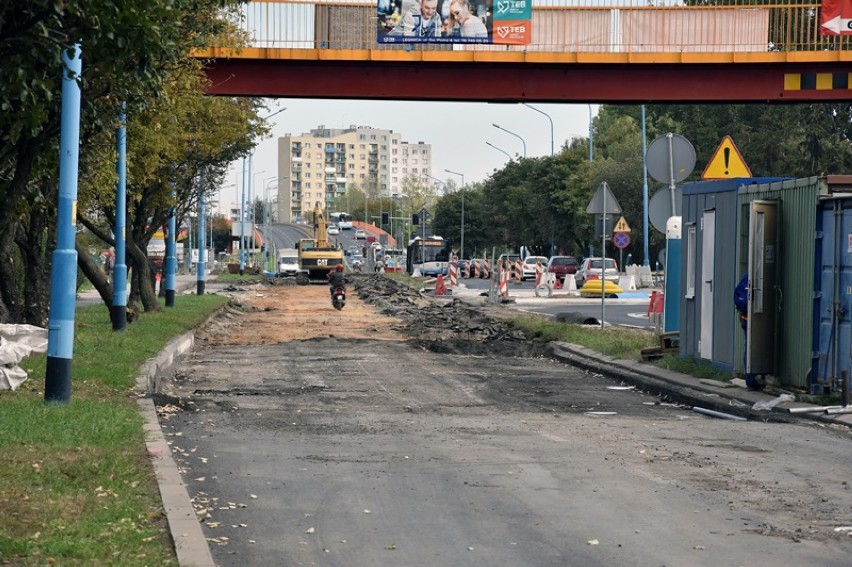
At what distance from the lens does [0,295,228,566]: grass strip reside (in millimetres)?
6617

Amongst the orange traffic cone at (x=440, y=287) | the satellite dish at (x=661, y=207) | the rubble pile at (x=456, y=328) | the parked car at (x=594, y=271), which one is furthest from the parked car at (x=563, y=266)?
the satellite dish at (x=661, y=207)

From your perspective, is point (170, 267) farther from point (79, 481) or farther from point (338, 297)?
point (79, 481)

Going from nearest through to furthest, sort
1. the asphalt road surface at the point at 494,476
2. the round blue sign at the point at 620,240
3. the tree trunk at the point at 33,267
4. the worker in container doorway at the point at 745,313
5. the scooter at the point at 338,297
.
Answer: the asphalt road surface at the point at 494,476 < the worker in container doorway at the point at 745,313 < the tree trunk at the point at 33,267 < the round blue sign at the point at 620,240 < the scooter at the point at 338,297

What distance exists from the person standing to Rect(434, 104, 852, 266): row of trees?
100 ft

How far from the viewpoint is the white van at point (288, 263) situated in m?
87.4

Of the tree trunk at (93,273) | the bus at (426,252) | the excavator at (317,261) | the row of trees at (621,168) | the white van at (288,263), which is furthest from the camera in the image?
the bus at (426,252)

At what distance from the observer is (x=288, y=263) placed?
8931cm

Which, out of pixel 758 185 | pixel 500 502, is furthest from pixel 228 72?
pixel 500 502

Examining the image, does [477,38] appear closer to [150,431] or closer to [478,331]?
[478,331]

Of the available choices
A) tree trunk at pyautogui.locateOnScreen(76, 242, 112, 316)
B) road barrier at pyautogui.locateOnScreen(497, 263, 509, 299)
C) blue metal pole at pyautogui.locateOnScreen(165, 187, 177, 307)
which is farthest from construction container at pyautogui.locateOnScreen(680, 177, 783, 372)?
road barrier at pyautogui.locateOnScreen(497, 263, 509, 299)

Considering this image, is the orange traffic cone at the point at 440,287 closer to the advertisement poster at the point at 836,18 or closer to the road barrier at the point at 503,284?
the road barrier at the point at 503,284

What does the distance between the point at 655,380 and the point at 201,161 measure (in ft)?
62.1

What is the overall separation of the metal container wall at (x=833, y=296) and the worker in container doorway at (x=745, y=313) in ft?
3.47

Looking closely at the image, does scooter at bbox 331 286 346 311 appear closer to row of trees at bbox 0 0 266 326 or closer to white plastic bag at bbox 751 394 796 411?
row of trees at bbox 0 0 266 326
